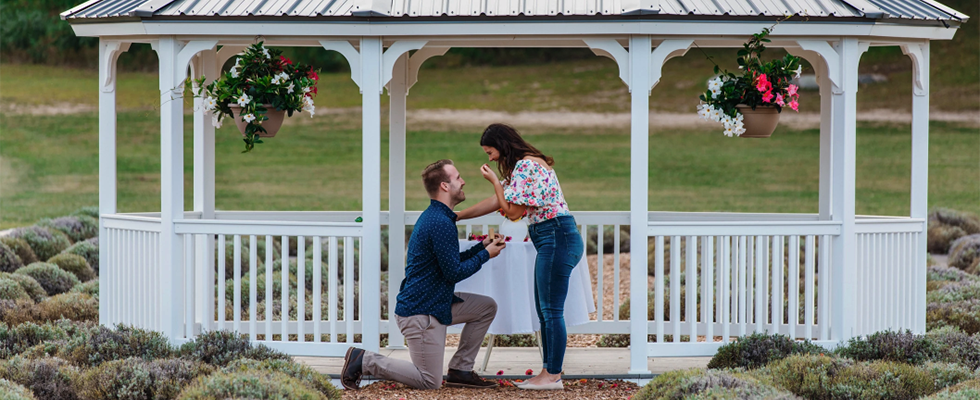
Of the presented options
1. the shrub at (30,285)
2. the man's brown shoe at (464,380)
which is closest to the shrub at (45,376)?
the man's brown shoe at (464,380)

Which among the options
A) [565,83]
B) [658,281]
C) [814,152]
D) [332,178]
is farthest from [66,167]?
[658,281]

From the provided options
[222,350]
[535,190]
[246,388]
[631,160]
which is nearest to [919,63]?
[631,160]

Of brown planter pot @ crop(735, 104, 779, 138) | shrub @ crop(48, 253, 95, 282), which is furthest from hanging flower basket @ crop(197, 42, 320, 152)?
shrub @ crop(48, 253, 95, 282)

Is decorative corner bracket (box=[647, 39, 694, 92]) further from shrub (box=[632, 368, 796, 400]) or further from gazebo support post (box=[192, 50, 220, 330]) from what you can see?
gazebo support post (box=[192, 50, 220, 330])

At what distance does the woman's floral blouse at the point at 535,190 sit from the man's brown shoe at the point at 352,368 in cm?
119

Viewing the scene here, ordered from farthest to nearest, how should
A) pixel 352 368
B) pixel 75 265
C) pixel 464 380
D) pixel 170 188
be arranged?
pixel 75 265 < pixel 170 188 < pixel 464 380 < pixel 352 368

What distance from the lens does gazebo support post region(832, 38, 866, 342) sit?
5480mm

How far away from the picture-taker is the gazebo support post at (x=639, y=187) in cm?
539

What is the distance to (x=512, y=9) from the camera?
5379 millimetres

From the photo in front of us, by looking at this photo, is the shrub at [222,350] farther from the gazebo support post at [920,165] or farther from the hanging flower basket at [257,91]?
the gazebo support post at [920,165]

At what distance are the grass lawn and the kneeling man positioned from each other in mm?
Result: 14278

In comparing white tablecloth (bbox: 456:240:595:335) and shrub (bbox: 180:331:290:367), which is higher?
white tablecloth (bbox: 456:240:595:335)

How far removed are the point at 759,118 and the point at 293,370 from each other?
117 inches

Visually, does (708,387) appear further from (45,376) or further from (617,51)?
(45,376)
